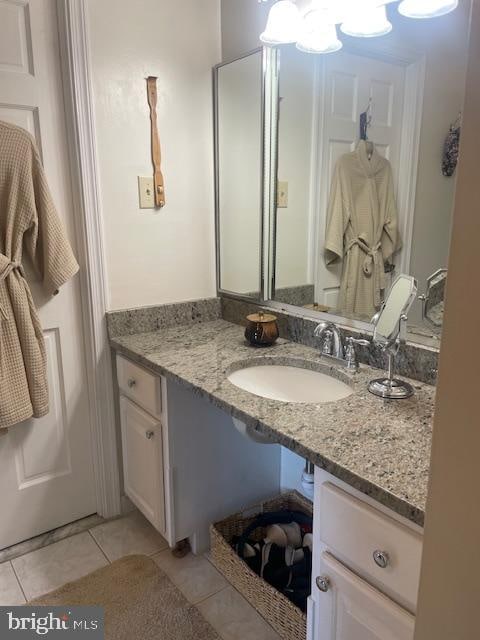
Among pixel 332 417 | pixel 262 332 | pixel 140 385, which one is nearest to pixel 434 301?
pixel 332 417

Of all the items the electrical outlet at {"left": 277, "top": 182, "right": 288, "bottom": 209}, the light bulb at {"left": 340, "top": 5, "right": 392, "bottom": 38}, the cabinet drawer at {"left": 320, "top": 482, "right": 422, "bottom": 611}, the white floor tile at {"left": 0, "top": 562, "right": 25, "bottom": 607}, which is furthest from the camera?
the electrical outlet at {"left": 277, "top": 182, "right": 288, "bottom": 209}

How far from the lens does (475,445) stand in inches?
19.8

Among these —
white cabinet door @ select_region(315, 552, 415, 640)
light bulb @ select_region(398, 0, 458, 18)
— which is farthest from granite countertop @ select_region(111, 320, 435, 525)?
light bulb @ select_region(398, 0, 458, 18)

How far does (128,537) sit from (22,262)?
1.13 m

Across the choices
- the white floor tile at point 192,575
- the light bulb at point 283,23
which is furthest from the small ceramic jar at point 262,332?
the light bulb at point 283,23

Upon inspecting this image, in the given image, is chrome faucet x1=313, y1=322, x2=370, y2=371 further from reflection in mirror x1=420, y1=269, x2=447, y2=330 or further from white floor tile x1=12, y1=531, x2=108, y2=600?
white floor tile x1=12, y1=531, x2=108, y2=600

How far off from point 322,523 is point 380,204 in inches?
37.2

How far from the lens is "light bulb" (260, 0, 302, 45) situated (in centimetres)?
152

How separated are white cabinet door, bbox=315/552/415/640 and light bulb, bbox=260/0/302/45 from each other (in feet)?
4.98

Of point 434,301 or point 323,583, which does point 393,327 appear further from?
point 323,583

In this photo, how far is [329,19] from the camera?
1437mm

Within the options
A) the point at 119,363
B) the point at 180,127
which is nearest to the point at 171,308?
the point at 119,363

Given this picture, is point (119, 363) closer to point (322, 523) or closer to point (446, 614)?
point (322, 523)

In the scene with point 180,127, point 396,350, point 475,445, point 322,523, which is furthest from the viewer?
point 180,127
